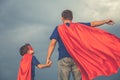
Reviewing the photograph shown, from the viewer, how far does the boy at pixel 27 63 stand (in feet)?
40.2

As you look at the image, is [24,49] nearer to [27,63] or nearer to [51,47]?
[27,63]

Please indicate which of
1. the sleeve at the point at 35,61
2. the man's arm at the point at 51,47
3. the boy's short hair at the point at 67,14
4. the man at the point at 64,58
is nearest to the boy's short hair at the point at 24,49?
the sleeve at the point at 35,61

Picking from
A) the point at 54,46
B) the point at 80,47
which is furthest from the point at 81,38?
the point at 54,46

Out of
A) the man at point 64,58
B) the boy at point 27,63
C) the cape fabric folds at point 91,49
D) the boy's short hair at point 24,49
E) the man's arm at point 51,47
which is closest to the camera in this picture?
the man at point 64,58

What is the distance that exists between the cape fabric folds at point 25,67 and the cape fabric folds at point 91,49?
2719mm

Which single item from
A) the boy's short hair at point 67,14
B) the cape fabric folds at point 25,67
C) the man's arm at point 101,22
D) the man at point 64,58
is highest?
the boy's short hair at point 67,14

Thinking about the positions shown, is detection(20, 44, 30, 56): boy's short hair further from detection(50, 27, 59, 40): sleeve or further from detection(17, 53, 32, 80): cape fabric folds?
detection(50, 27, 59, 40): sleeve

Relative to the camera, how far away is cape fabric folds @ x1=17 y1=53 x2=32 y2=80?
12320mm

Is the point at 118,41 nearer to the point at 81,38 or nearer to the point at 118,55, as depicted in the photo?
the point at 118,55

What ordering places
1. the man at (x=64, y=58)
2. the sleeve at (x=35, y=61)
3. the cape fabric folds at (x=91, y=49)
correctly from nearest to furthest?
the man at (x=64, y=58), the cape fabric folds at (x=91, y=49), the sleeve at (x=35, y=61)

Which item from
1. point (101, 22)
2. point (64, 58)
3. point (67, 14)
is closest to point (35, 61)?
point (64, 58)

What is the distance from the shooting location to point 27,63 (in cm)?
1235

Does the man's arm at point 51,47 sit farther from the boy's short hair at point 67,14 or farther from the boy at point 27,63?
the boy at point 27,63

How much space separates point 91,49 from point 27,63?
2.98 m
